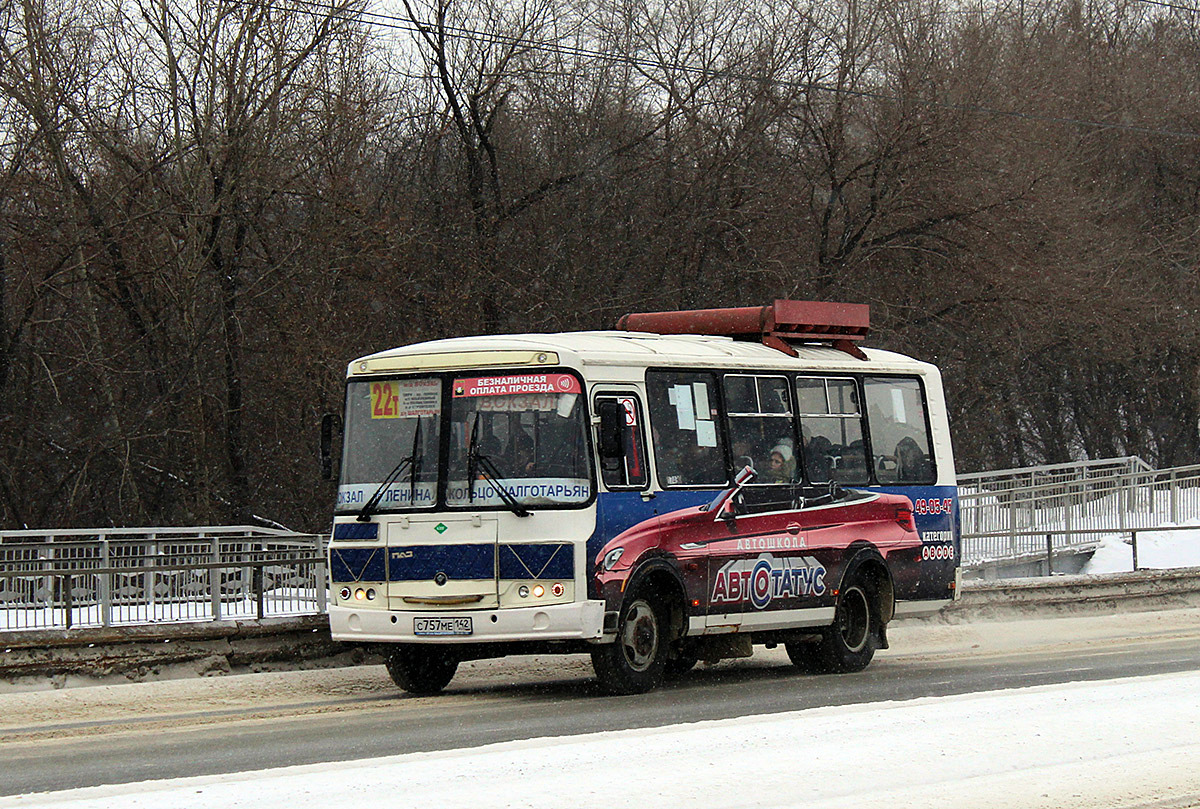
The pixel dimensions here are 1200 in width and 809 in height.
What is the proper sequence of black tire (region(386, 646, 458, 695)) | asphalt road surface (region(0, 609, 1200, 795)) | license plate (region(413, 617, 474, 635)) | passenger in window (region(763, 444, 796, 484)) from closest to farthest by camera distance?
asphalt road surface (region(0, 609, 1200, 795)) → license plate (region(413, 617, 474, 635)) → black tire (region(386, 646, 458, 695)) → passenger in window (region(763, 444, 796, 484))

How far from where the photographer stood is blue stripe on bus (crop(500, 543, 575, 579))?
44.2 ft

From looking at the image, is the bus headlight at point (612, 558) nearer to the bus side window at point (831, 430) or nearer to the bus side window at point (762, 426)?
the bus side window at point (762, 426)

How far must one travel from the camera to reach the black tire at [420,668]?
1459 centimetres

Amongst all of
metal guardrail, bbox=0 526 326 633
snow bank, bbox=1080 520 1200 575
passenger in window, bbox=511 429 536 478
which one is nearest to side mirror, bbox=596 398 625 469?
passenger in window, bbox=511 429 536 478

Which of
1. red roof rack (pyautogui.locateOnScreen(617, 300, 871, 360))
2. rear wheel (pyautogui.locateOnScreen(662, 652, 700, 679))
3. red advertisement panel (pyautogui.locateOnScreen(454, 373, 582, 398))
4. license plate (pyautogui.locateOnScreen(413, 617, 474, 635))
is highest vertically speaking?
red roof rack (pyautogui.locateOnScreen(617, 300, 871, 360))

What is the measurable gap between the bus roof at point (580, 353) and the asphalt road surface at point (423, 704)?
2.71 m

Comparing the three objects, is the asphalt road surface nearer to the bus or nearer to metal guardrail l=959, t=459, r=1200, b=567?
the bus

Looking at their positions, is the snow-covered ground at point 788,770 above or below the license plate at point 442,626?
below

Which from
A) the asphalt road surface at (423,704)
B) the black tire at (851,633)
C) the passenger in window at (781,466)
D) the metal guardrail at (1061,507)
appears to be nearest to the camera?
the asphalt road surface at (423,704)

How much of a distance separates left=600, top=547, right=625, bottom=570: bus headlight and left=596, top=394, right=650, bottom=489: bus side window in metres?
0.51

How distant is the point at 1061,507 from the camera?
99.8 feet

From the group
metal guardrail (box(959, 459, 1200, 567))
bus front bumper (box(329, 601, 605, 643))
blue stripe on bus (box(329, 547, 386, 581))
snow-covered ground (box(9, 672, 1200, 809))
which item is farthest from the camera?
metal guardrail (box(959, 459, 1200, 567))

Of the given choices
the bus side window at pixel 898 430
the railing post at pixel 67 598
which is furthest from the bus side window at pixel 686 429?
the railing post at pixel 67 598

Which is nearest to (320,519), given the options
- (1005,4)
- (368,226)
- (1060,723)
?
(368,226)
